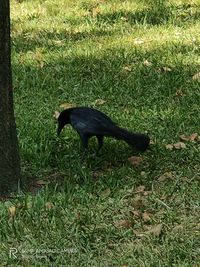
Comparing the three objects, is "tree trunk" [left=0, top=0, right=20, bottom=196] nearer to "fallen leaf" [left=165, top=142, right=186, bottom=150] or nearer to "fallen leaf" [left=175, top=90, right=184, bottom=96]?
"fallen leaf" [left=165, top=142, right=186, bottom=150]

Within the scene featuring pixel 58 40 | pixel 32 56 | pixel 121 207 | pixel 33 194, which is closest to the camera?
pixel 121 207

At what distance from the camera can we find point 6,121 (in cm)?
431

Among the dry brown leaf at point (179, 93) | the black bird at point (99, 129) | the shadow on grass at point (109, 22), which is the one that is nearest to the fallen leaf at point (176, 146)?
the black bird at point (99, 129)

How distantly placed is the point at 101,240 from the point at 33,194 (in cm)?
90

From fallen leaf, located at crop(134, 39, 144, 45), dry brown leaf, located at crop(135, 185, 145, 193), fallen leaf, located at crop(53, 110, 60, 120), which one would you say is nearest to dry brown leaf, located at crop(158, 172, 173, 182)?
dry brown leaf, located at crop(135, 185, 145, 193)

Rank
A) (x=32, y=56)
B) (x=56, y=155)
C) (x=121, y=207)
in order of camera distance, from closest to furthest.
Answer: (x=121, y=207) → (x=56, y=155) → (x=32, y=56)

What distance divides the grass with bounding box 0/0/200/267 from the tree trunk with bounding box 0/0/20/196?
171 millimetres

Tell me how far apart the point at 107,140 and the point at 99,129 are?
0.63 metres

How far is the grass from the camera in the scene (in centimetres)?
380

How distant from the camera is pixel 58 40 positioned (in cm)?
826

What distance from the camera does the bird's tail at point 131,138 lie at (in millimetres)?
4863

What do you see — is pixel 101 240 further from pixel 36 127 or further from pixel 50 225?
pixel 36 127

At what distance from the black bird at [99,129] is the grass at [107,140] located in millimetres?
208

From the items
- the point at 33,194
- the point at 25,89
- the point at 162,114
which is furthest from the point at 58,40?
the point at 33,194
